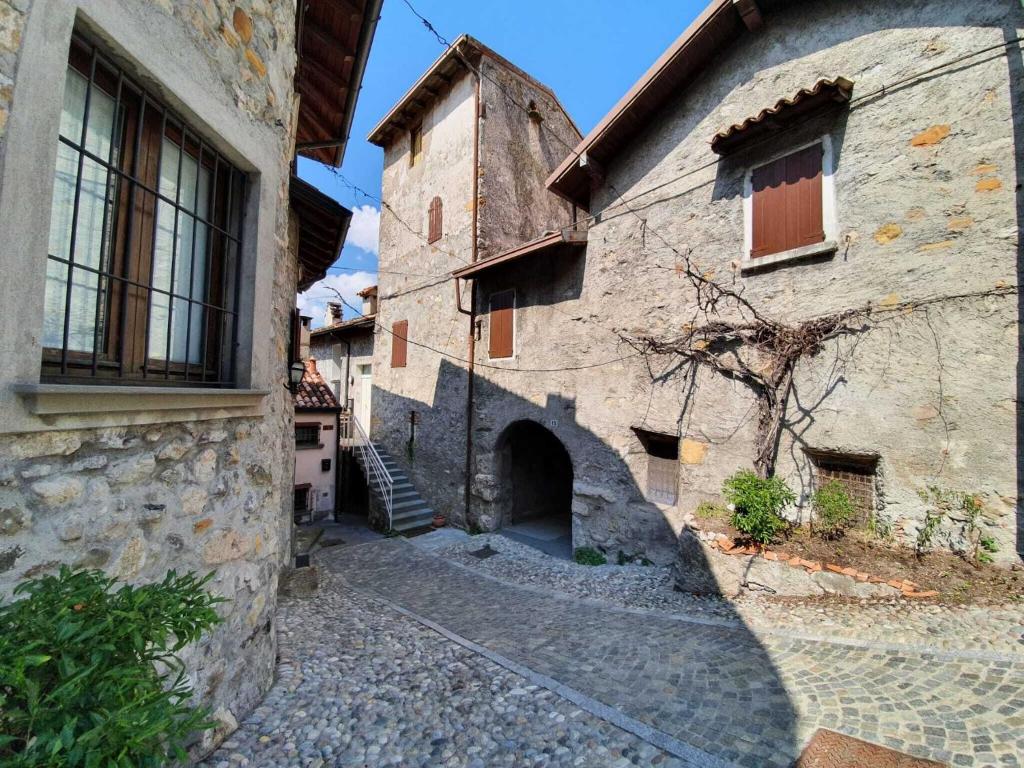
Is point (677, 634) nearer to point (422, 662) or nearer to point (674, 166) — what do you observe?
point (422, 662)

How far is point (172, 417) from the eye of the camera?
7.57ft

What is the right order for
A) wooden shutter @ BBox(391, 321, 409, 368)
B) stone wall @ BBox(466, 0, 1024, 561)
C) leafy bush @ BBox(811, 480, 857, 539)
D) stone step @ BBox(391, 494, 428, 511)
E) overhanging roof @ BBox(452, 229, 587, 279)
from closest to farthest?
stone wall @ BBox(466, 0, 1024, 561) < leafy bush @ BBox(811, 480, 857, 539) < overhanging roof @ BBox(452, 229, 587, 279) < stone step @ BBox(391, 494, 428, 511) < wooden shutter @ BBox(391, 321, 409, 368)

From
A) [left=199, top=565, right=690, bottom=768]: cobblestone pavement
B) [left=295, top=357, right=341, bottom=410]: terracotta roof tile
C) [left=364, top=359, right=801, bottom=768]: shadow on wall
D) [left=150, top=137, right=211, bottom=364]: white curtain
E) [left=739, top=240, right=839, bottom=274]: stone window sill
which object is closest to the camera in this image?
[left=150, top=137, right=211, bottom=364]: white curtain

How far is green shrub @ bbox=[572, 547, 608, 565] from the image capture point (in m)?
7.48

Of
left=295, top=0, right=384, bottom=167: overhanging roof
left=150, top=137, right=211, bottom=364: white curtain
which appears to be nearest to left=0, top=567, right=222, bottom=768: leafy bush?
left=150, top=137, right=211, bottom=364: white curtain

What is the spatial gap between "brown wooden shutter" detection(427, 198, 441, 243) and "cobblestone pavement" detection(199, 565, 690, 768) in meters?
9.27

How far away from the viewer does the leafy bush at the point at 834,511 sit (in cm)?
505

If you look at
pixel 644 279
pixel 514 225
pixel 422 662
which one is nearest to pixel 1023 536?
pixel 644 279

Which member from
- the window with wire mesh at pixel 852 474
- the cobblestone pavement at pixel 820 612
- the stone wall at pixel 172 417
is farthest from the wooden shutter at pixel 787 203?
the stone wall at pixel 172 417

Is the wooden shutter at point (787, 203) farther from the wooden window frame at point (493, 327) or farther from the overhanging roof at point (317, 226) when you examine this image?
the overhanging roof at point (317, 226)

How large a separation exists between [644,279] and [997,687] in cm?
565

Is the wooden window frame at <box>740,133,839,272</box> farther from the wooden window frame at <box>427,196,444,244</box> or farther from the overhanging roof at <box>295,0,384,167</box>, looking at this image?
the wooden window frame at <box>427,196,444,244</box>

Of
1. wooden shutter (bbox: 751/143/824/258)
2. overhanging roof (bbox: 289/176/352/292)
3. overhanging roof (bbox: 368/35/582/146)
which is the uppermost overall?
overhanging roof (bbox: 368/35/582/146)

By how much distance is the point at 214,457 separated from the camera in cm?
265
